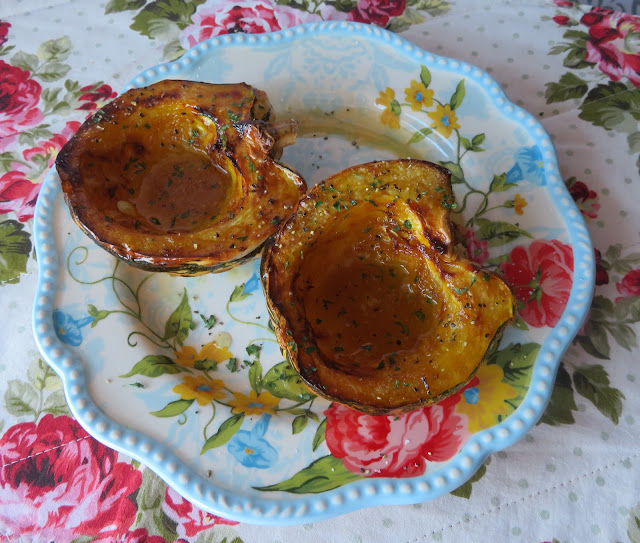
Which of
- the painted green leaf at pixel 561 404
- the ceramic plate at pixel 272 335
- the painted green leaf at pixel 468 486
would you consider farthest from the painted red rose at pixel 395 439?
the painted green leaf at pixel 561 404

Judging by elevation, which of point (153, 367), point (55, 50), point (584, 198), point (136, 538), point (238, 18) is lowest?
point (136, 538)

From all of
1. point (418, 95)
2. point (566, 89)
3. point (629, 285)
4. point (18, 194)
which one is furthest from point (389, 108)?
point (18, 194)

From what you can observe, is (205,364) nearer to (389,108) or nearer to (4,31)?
(389,108)

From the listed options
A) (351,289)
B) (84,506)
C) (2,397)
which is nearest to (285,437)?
(351,289)

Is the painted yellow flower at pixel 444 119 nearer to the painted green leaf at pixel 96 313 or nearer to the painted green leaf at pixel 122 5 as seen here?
the painted green leaf at pixel 96 313

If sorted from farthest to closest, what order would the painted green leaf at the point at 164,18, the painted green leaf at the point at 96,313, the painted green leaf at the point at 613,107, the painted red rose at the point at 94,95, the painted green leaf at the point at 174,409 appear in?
1. the painted green leaf at the point at 164,18
2. the painted red rose at the point at 94,95
3. the painted green leaf at the point at 613,107
4. the painted green leaf at the point at 96,313
5. the painted green leaf at the point at 174,409

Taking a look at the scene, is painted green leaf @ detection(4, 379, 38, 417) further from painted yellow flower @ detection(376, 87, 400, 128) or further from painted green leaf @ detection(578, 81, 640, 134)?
painted green leaf @ detection(578, 81, 640, 134)

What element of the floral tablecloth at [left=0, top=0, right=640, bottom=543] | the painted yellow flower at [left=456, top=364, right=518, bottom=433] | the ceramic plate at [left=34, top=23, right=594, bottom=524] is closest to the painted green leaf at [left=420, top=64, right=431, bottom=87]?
the ceramic plate at [left=34, top=23, right=594, bottom=524]

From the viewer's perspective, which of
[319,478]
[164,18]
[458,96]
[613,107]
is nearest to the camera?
[319,478]
